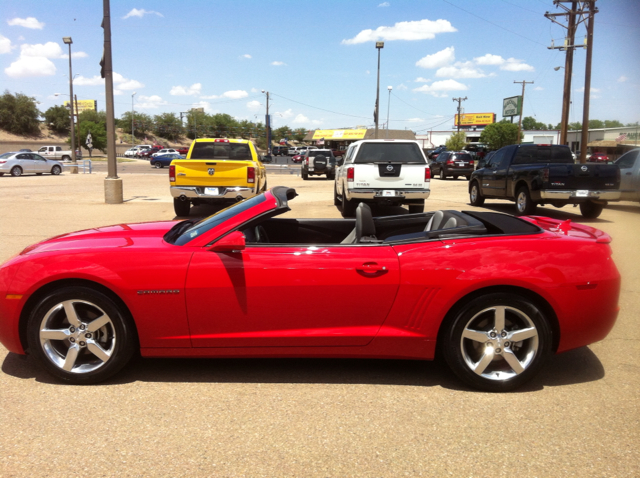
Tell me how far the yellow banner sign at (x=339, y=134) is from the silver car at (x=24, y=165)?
6860 centimetres

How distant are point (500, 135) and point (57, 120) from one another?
269 ft

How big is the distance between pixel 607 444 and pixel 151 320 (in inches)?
114

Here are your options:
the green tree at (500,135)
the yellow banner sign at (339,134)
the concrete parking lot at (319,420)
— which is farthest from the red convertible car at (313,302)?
the green tree at (500,135)

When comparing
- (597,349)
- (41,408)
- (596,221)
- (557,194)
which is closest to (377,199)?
(557,194)

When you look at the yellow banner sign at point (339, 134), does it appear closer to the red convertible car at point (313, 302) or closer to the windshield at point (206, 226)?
the windshield at point (206, 226)

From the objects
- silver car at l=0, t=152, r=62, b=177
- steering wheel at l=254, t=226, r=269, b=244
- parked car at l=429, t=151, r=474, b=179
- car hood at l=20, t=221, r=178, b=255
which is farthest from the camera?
silver car at l=0, t=152, r=62, b=177

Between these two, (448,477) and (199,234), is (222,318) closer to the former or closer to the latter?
(199,234)

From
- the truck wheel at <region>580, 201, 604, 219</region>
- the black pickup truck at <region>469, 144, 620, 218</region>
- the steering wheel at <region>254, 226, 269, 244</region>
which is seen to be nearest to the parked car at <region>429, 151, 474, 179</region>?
the black pickup truck at <region>469, 144, 620, 218</region>

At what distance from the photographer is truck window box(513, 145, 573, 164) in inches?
596

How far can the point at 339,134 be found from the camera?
345 ft

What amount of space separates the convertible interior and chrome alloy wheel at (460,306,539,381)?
0.62m

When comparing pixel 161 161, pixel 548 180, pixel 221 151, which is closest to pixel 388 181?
pixel 548 180

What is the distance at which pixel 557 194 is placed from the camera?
13148 millimetres

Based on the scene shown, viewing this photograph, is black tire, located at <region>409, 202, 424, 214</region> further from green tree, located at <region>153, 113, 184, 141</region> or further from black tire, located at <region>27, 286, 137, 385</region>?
green tree, located at <region>153, 113, 184, 141</region>
